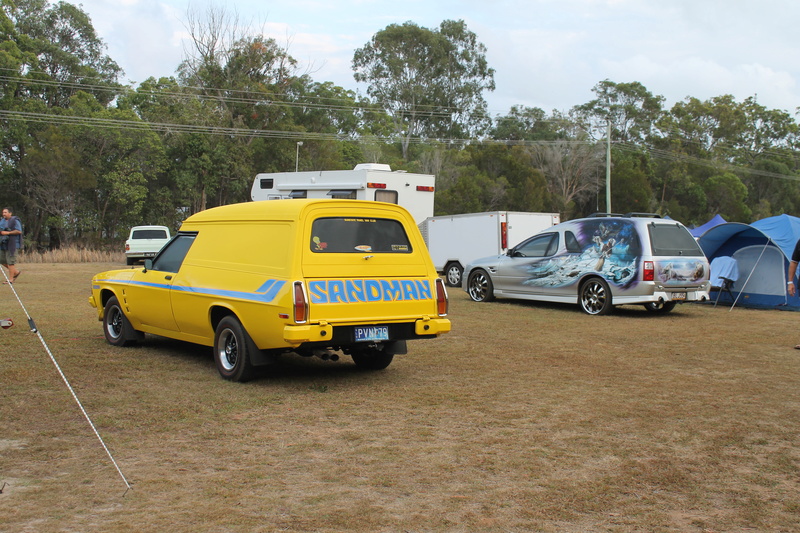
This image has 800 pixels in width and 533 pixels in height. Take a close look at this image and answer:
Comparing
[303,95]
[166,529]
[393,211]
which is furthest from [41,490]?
[303,95]

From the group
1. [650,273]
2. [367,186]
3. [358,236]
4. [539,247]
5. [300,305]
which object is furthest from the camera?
[367,186]

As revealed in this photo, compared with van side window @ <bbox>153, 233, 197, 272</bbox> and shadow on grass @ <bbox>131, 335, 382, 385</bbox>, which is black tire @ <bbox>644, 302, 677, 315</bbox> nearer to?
shadow on grass @ <bbox>131, 335, 382, 385</bbox>

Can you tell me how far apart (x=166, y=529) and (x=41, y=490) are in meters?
1.08

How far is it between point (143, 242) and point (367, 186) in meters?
12.7

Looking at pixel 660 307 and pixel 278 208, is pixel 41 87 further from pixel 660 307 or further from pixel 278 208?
pixel 278 208

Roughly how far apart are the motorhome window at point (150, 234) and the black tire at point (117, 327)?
21617 millimetres

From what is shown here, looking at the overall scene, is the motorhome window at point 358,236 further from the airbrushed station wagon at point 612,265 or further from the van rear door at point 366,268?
the airbrushed station wagon at point 612,265

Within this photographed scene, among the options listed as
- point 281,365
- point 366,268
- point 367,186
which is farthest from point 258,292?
point 367,186

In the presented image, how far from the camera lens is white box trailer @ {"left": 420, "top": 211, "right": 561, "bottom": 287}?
1998 centimetres

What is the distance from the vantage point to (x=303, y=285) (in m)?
7.13

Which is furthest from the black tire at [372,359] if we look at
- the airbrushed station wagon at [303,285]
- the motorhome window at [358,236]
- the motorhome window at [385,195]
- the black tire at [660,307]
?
the motorhome window at [385,195]

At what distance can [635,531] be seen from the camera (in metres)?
4.02

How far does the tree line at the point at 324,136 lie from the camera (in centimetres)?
4169

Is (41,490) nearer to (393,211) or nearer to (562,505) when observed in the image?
(562,505)
